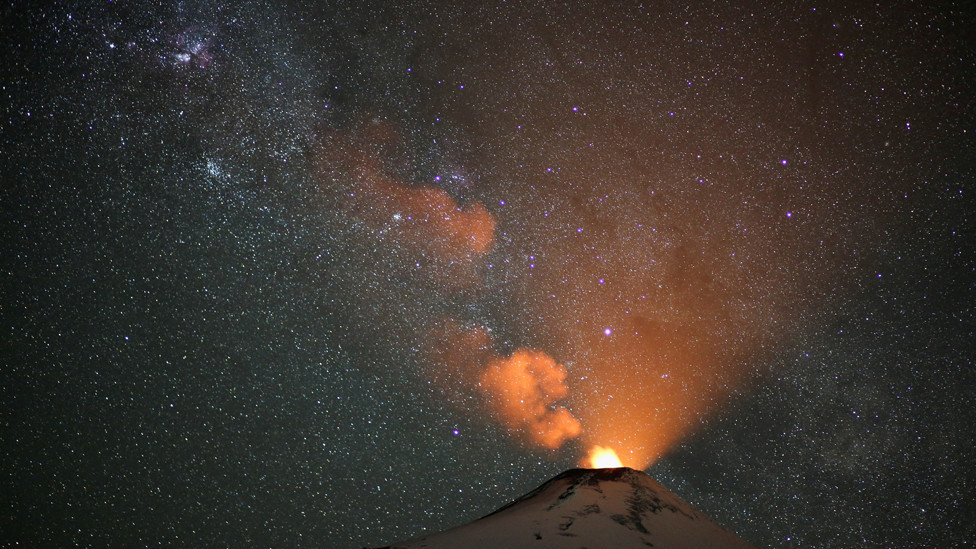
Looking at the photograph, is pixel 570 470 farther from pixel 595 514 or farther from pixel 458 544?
pixel 458 544

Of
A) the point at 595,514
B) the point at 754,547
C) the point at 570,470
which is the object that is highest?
the point at 570,470

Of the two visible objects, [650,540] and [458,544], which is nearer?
[458,544]

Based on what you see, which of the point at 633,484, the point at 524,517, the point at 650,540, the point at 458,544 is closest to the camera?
the point at 458,544

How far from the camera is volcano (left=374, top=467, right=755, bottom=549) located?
8438 millimetres

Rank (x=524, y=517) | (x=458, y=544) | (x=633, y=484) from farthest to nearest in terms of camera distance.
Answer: (x=633, y=484) → (x=524, y=517) → (x=458, y=544)

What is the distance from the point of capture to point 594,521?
363 inches

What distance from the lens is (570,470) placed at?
1153 centimetres

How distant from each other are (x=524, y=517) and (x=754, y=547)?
3.56 metres

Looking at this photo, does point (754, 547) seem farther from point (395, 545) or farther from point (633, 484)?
point (395, 545)

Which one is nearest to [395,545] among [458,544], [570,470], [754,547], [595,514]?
[458,544]

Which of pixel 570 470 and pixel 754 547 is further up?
pixel 570 470

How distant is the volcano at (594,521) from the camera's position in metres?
8.44

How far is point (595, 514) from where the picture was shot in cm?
951

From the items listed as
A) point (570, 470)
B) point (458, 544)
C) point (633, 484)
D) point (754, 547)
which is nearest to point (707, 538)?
point (754, 547)
